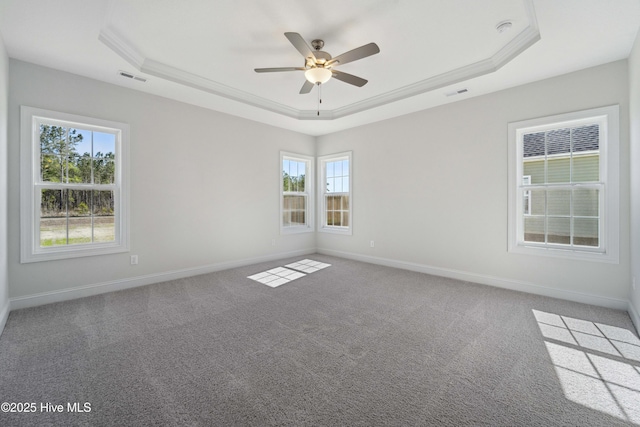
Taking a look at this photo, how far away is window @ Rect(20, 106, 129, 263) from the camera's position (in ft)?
9.82

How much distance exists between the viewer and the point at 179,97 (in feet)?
13.0

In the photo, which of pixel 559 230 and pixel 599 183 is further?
pixel 559 230

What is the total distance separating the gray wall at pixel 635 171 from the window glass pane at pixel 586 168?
0.36 meters

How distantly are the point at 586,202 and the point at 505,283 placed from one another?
1370mm

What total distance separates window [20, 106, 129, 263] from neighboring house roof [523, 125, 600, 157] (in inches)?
216

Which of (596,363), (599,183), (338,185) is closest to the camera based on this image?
(596,363)

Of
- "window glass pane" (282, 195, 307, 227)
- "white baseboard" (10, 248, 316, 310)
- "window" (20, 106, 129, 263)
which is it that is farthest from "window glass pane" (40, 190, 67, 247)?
"window glass pane" (282, 195, 307, 227)

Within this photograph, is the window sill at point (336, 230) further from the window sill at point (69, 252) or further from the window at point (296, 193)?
the window sill at point (69, 252)

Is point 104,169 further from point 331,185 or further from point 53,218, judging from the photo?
point 331,185

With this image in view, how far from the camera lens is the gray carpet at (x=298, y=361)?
152 centimetres

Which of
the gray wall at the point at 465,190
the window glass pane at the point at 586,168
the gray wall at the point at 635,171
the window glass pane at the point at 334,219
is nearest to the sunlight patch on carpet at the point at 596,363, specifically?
the gray wall at the point at 635,171

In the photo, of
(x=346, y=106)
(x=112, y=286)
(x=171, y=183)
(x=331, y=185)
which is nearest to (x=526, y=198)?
(x=346, y=106)

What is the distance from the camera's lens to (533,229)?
11.7ft

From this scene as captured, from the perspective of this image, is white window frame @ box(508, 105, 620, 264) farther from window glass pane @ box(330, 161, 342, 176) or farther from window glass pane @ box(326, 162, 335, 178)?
window glass pane @ box(326, 162, 335, 178)
